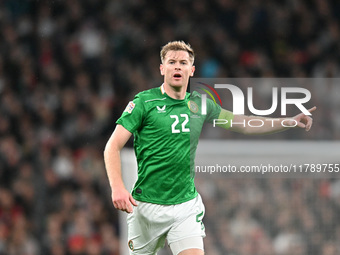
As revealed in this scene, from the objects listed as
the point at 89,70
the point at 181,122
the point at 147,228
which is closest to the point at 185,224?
Result: the point at 147,228

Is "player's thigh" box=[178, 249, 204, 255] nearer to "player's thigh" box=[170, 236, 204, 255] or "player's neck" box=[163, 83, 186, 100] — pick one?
"player's thigh" box=[170, 236, 204, 255]

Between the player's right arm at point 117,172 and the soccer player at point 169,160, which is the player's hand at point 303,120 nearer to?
the soccer player at point 169,160

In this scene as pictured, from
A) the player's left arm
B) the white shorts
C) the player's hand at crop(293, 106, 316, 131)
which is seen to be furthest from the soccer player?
the player's hand at crop(293, 106, 316, 131)

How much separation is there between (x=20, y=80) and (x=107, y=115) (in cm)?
176

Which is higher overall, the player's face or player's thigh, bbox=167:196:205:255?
the player's face

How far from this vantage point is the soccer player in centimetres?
559

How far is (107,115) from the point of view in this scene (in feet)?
40.4

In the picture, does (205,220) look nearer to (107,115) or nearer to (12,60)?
(107,115)

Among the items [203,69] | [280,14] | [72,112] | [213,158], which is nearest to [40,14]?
[72,112]

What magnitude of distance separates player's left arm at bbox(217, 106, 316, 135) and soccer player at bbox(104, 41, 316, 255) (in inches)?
15.6

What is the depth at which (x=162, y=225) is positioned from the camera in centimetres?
565

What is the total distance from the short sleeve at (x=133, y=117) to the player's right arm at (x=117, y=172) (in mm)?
38

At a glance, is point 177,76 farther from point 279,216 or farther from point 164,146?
point 279,216

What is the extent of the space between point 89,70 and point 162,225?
758 cm
